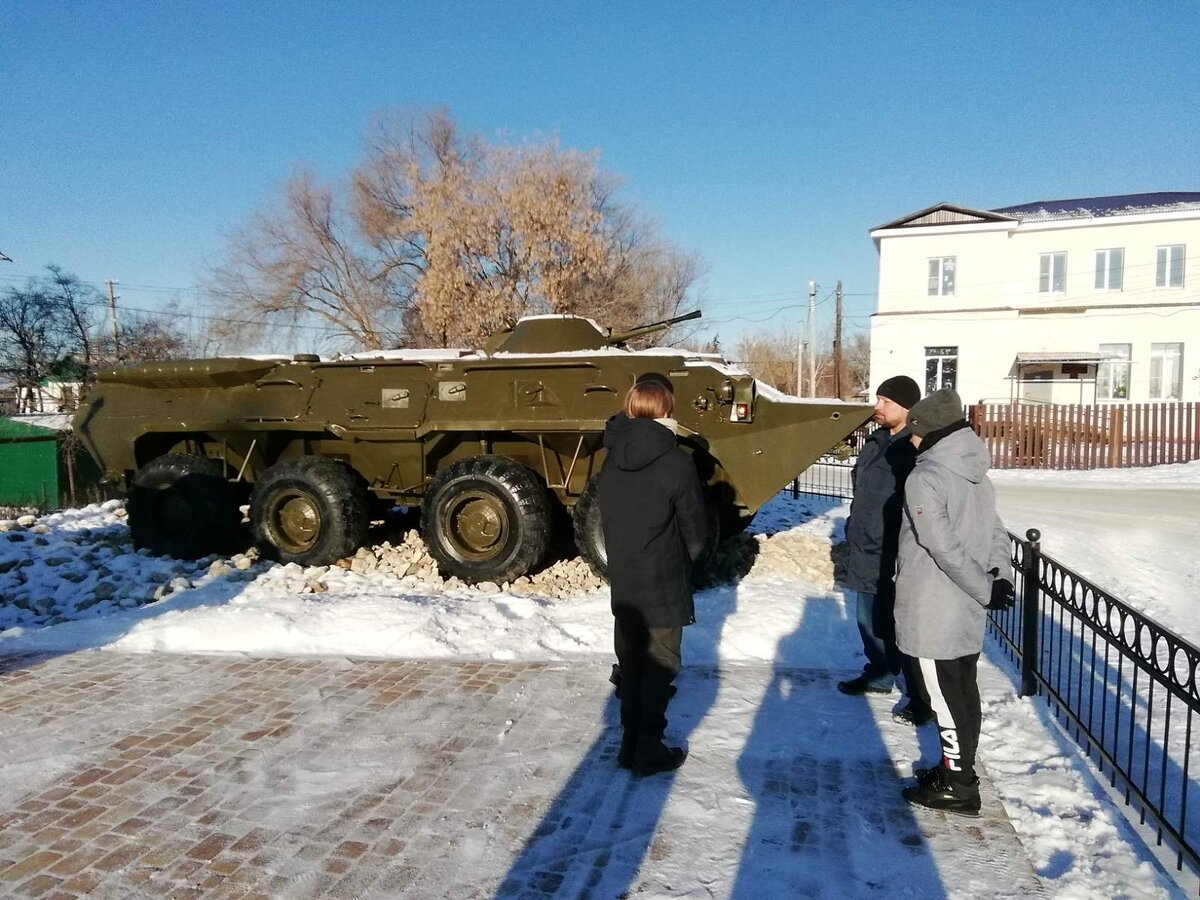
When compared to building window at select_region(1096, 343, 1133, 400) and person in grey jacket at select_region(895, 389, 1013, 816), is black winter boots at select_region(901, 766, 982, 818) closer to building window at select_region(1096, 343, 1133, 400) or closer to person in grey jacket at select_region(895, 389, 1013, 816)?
person in grey jacket at select_region(895, 389, 1013, 816)

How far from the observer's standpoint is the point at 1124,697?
220 inches

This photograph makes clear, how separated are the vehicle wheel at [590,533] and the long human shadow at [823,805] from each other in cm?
240

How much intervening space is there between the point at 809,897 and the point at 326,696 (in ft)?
9.89

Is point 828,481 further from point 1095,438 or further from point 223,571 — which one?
point 223,571

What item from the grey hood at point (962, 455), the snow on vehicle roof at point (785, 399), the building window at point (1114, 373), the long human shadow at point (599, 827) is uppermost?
the building window at point (1114, 373)

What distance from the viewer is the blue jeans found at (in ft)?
15.3

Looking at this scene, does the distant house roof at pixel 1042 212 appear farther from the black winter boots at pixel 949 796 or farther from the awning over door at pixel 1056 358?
the black winter boots at pixel 949 796

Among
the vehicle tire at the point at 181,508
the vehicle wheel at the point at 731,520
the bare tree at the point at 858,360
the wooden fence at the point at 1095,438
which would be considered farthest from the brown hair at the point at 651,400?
the bare tree at the point at 858,360

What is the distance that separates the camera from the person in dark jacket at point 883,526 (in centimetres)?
454

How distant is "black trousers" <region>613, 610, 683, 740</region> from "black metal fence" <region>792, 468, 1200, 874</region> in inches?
72.7

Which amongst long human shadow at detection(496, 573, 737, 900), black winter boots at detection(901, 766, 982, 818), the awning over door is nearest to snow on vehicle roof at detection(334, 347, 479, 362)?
long human shadow at detection(496, 573, 737, 900)

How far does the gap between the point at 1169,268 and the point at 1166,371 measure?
3246 mm

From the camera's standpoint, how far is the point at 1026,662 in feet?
16.0

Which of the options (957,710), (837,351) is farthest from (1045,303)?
(957,710)
